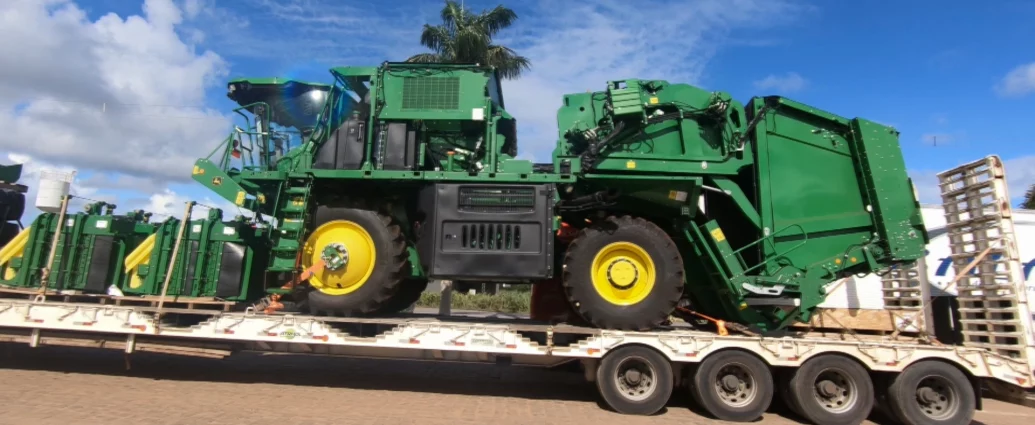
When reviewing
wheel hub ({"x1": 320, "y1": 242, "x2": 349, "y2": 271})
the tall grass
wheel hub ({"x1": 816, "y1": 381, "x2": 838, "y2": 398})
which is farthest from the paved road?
the tall grass

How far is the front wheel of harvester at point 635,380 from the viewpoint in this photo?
7055 mm

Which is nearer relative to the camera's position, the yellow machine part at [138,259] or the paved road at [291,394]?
the paved road at [291,394]

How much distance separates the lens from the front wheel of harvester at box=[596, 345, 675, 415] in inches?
278

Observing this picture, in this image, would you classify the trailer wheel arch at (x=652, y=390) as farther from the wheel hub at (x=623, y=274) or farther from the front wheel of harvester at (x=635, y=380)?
the wheel hub at (x=623, y=274)

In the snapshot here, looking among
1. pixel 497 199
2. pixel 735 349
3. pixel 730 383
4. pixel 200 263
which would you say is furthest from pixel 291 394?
pixel 735 349

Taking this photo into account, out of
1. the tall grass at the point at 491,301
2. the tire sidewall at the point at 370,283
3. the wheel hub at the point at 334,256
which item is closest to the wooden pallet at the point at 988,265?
the tire sidewall at the point at 370,283

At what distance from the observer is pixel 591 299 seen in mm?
7422

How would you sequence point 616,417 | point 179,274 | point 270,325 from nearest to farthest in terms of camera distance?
point 616,417 → point 270,325 → point 179,274

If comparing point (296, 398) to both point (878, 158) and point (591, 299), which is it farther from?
point (878, 158)

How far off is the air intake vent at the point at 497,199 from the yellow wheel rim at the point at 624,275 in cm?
119

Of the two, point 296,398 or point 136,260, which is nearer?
point 296,398

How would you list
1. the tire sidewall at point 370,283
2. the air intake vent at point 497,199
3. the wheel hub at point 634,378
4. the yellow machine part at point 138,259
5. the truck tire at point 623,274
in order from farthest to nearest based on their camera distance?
the yellow machine part at point 138,259, the tire sidewall at point 370,283, the air intake vent at point 497,199, the truck tire at point 623,274, the wheel hub at point 634,378

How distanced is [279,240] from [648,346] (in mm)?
5102

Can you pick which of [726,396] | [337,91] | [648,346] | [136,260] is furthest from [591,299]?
[136,260]
